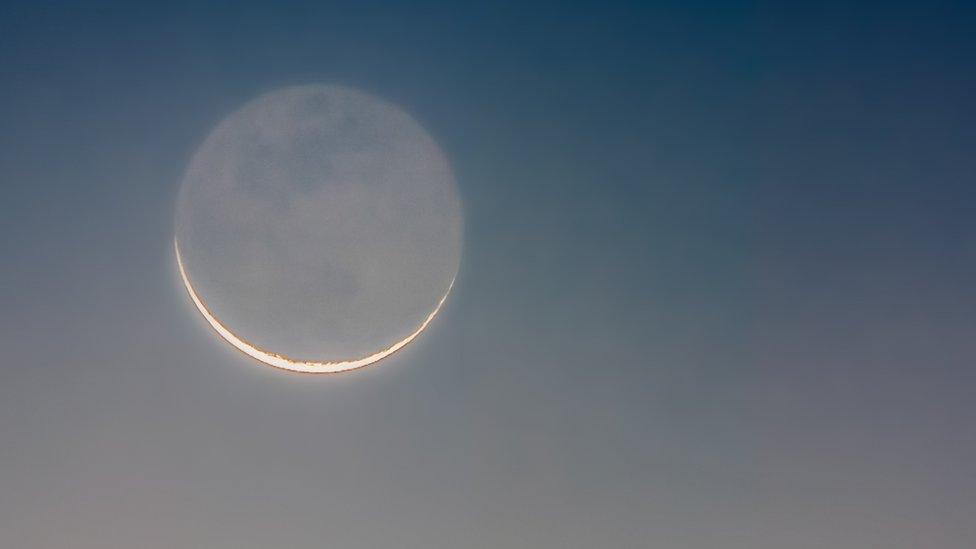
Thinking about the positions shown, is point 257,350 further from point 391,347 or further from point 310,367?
point 391,347

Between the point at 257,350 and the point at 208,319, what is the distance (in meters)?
1.91

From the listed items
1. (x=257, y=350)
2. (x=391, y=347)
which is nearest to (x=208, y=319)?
(x=257, y=350)

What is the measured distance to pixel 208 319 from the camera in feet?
104

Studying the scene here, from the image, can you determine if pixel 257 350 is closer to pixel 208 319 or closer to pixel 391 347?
pixel 208 319

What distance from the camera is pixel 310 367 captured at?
31797 millimetres

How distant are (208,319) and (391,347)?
20.2ft

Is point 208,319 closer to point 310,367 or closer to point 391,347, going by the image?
point 310,367

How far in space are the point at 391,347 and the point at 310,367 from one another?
277 cm

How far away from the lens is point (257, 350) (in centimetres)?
3192

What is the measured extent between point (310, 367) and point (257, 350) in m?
1.89

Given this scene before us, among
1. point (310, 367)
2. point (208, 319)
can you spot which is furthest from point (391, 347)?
point (208, 319)

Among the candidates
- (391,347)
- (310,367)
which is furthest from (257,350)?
(391,347)
